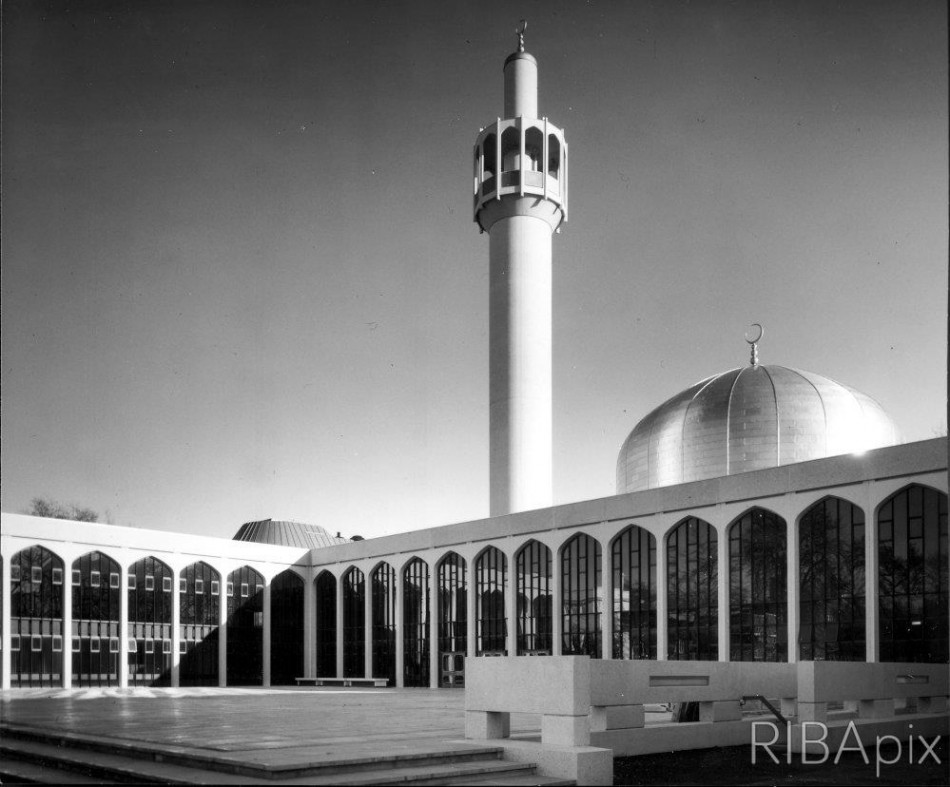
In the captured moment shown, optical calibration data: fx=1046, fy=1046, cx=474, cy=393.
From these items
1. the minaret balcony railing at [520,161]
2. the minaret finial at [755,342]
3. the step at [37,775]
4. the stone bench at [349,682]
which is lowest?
the stone bench at [349,682]

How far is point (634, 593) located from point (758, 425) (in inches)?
348

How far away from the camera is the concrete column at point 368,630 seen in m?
51.1

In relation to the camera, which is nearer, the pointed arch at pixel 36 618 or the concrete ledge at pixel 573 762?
the concrete ledge at pixel 573 762

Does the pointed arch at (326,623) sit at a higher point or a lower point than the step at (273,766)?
lower

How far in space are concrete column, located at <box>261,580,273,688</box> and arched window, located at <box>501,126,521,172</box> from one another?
78.8 feet

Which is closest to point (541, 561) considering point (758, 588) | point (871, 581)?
point (758, 588)

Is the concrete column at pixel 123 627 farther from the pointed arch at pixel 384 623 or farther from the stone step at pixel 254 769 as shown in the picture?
the stone step at pixel 254 769

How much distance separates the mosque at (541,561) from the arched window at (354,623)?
0.40 ft

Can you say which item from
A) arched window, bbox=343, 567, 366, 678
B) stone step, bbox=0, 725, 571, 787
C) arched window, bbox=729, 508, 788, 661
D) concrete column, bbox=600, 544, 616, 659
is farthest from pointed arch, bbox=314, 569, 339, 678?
stone step, bbox=0, 725, 571, 787

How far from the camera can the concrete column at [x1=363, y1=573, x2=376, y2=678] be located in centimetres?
5106

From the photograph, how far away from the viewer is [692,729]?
16047 mm

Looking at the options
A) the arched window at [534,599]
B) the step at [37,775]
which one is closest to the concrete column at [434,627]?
the arched window at [534,599]

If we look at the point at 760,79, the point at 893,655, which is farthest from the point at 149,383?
the point at 893,655

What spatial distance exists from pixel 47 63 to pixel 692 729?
1276cm
